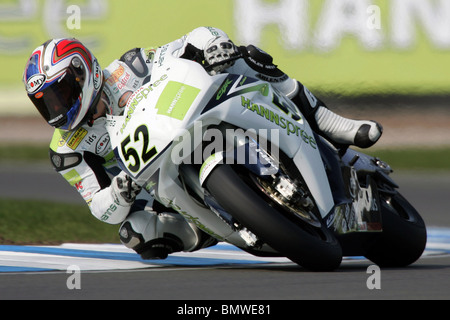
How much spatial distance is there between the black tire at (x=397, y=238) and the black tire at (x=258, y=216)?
1059 mm

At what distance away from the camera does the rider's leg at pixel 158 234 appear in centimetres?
600

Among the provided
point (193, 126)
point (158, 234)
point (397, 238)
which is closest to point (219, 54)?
point (193, 126)

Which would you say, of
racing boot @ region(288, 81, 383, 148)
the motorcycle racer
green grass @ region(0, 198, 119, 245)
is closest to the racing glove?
the motorcycle racer

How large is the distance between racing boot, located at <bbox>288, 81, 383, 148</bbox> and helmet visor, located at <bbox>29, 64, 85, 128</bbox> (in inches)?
50.2

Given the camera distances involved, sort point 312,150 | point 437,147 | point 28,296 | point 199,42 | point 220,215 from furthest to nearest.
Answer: point 437,147, point 199,42, point 312,150, point 220,215, point 28,296

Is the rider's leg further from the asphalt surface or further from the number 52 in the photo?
the number 52

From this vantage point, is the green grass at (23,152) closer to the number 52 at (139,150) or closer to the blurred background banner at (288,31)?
the blurred background banner at (288,31)

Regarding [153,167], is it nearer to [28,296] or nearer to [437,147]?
[28,296]

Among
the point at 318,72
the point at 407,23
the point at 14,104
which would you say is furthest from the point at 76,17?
the point at 407,23

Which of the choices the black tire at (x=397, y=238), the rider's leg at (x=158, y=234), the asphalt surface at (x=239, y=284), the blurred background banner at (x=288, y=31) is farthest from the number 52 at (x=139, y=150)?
the blurred background banner at (x=288, y=31)

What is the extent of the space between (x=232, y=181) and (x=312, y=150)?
70cm

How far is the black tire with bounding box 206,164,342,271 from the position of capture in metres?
4.79

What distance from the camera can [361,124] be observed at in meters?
5.86

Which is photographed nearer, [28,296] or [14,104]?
[28,296]
